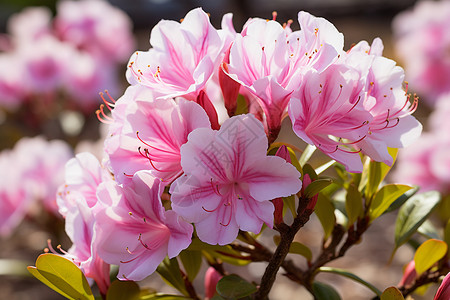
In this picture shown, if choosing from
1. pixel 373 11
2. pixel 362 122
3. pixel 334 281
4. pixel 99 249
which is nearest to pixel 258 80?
pixel 362 122

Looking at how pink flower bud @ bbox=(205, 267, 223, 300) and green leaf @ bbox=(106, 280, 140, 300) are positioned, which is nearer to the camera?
green leaf @ bbox=(106, 280, 140, 300)

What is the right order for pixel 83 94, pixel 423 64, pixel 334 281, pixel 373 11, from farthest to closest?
pixel 373 11, pixel 423 64, pixel 83 94, pixel 334 281

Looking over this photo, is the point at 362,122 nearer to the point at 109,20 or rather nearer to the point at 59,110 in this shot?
the point at 59,110

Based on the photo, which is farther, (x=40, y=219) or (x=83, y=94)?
(x=83, y=94)

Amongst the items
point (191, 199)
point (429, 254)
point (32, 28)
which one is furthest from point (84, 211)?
point (32, 28)

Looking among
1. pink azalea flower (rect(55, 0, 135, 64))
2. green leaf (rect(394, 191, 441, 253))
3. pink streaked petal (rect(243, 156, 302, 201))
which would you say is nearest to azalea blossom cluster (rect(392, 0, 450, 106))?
pink azalea flower (rect(55, 0, 135, 64))

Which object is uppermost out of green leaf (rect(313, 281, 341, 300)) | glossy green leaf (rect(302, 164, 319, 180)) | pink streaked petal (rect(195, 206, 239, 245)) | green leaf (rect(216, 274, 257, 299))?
glossy green leaf (rect(302, 164, 319, 180))

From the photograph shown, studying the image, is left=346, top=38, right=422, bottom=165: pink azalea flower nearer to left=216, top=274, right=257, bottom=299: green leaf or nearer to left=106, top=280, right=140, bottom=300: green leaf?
left=216, top=274, right=257, bottom=299: green leaf

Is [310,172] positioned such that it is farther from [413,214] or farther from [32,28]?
[32,28]

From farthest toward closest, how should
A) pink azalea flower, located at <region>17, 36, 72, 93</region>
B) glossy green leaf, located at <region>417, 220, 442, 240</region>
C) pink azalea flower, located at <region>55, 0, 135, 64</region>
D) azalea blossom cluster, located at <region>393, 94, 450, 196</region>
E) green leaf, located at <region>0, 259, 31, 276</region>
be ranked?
pink azalea flower, located at <region>55, 0, 135, 64</region>, pink azalea flower, located at <region>17, 36, 72, 93</region>, azalea blossom cluster, located at <region>393, 94, 450, 196</region>, green leaf, located at <region>0, 259, 31, 276</region>, glossy green leaf, located at <region>417, 220, 442, 240</region>
